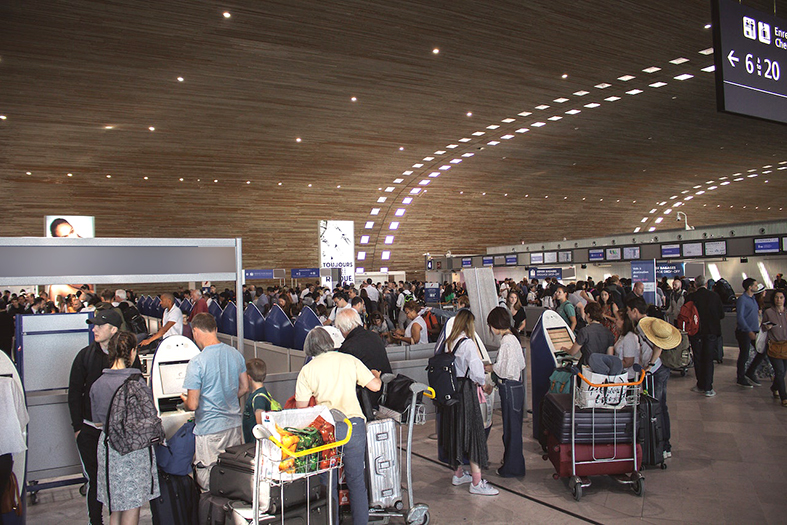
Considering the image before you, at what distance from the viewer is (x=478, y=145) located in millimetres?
24656

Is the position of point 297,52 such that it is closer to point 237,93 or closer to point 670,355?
point 237,93

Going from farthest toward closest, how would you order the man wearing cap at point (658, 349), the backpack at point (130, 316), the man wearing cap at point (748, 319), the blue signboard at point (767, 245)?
the blue signboard at point (767, 245) < the backpack at point (130, 316) < the man wearing cap at point (748, 319) < the man wearing cap at point (658, 349)

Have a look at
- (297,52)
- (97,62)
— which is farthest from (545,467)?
(97,62)

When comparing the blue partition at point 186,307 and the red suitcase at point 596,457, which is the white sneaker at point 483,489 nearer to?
the red suitcase at point 596,457

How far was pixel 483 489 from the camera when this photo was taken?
487cm

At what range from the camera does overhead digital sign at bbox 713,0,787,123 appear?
5.16 metres

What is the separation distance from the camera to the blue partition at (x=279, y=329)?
851 centimetres

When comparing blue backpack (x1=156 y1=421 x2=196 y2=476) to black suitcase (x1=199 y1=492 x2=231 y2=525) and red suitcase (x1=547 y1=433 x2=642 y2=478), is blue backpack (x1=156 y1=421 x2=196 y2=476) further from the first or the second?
red suitcase (x1=547 y1=433 x2=642 y2=478)

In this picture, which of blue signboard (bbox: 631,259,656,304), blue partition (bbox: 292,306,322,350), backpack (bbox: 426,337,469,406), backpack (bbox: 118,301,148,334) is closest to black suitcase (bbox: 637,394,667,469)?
backpack (bbox: 426,337,469,406)

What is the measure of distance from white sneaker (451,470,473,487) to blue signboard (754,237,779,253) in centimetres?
1280

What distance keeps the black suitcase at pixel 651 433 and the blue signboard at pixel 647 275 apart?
8810 mm

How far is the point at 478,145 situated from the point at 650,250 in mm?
9353

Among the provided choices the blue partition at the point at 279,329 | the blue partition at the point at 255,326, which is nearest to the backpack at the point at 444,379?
the blue partition at the point at 279,329

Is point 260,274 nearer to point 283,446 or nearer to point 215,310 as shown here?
point 215,310
